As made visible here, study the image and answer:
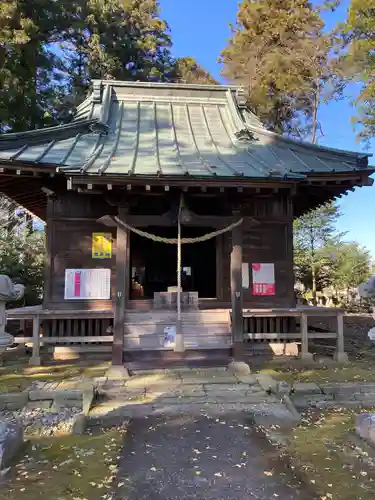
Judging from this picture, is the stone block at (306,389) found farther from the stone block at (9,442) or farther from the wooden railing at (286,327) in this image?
the stone block at (9,442)

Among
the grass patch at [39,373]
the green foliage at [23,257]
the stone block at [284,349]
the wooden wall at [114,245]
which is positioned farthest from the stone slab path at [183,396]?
the green foliage at [23,257]

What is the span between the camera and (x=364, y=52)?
14.3 meters

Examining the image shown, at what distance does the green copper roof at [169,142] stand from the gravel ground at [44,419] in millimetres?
3799

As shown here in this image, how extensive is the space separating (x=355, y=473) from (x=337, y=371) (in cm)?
378

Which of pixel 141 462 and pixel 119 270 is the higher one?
pixel 119 270

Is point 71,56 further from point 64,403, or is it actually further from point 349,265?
point 64,403

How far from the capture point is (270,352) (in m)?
8.70

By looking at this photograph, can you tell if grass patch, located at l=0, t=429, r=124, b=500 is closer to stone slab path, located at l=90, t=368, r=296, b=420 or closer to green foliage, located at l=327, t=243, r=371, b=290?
stone slab path, located at l=90, t=368, r=296, b=420

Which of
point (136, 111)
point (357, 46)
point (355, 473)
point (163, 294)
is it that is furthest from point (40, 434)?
point (357, 46)

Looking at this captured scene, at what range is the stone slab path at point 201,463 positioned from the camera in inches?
132

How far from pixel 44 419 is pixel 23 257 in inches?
432

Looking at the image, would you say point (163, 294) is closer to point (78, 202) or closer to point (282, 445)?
point (78, 202)

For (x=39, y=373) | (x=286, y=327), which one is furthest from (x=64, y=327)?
(x=286, y=327)

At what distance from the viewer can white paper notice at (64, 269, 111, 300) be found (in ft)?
27.4
